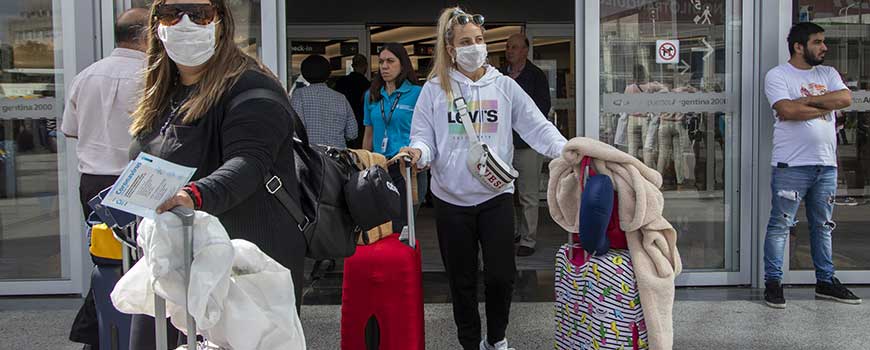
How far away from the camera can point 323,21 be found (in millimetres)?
10555

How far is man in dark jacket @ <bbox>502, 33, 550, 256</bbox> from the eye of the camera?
771 cm

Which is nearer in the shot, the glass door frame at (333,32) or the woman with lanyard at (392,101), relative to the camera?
the woman with lanyard at (392,101)

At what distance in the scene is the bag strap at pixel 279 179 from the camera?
2.67 m

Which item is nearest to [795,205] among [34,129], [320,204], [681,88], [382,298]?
[681,88]

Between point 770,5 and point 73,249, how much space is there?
513cm

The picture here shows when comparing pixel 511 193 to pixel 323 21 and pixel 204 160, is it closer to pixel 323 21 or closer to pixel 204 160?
pixel 204 160

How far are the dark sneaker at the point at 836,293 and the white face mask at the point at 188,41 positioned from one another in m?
4.69

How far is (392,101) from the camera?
20.6 feet

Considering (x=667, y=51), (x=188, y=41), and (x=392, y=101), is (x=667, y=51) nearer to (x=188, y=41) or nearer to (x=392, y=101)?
(x=392, y=101)

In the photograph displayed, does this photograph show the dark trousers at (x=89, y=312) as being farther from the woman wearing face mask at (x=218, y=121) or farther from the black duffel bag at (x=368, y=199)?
the black duffel bag at (x=368, y=199)

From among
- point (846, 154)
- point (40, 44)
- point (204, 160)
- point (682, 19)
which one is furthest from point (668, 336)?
point (40, 44)

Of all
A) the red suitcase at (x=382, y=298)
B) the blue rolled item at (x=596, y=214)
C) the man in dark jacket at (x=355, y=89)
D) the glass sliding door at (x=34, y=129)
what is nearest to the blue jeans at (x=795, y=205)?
the blue rolled item at (x=596, y=214)

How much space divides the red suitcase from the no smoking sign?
312cm

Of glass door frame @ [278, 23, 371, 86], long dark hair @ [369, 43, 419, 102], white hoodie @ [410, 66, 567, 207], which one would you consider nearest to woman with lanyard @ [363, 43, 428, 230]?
long dark hair @ [369, 43, 419, 102]
